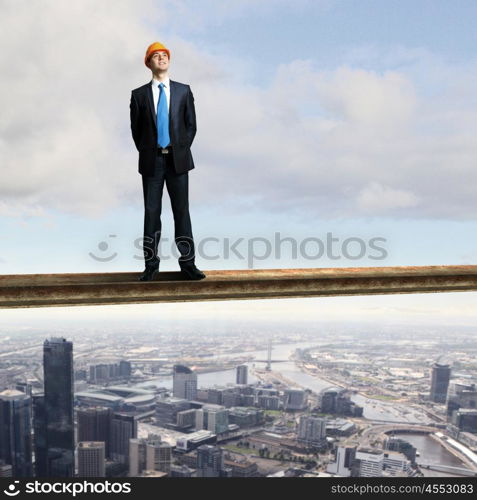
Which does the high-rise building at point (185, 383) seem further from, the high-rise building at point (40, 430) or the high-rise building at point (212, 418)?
the high-rise building at point (40, 430)

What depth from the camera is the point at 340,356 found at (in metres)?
6.13

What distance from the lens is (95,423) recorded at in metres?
6.05

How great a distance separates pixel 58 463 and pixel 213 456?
1946mm

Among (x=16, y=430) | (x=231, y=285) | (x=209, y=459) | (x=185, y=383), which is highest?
(x=231, y=285)

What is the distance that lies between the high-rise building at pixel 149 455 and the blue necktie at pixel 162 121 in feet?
13.6

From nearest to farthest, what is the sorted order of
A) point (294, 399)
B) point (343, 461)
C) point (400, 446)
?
1. point (343, 461)
2. point (294, 399)
3. point (400, 446)

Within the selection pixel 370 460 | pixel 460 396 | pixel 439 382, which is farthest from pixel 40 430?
pixel 460 396

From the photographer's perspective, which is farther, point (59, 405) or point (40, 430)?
point (40, 430)

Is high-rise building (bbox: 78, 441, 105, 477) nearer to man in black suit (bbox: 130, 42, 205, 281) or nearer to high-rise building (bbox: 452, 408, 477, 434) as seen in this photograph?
man in black suit (bbox: 130, 42, 205, 281)

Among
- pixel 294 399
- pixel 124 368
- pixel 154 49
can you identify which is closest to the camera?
pixel 154 49

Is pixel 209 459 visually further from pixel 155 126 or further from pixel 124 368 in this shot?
pixel 155 126

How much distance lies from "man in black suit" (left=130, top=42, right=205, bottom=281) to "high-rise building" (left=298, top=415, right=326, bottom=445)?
12.2 feet

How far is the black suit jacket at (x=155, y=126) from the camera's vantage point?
10.7 ft

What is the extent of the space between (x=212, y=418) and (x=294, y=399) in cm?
114
